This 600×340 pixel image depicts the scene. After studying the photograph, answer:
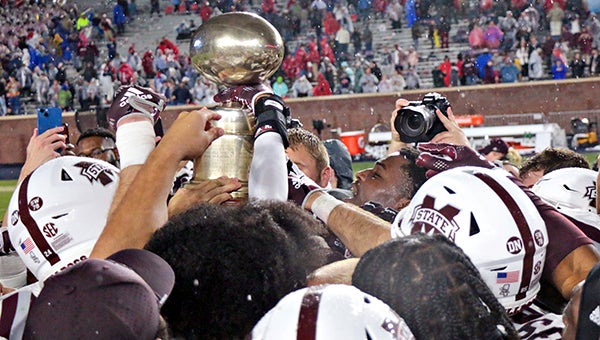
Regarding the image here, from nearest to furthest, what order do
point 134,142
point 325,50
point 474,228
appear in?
1. point 474,228
2. point 134,142
3. point 325,50

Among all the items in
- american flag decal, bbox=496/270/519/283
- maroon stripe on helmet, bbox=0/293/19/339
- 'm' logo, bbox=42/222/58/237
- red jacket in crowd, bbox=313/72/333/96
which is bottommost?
red jacket in crowd, bbox=313/72/333/96

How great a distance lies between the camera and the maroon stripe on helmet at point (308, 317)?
1.62 m

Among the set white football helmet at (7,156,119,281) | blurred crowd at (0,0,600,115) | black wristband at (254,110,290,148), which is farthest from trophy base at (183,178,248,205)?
blurred crowd at (0,0,600,115)

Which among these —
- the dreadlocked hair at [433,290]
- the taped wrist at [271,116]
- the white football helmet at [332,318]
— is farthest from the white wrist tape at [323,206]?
the white football helmet at [332,318]

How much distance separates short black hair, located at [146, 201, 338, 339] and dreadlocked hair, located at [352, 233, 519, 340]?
208 mm

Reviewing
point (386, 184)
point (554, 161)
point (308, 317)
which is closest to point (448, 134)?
point (386, 184)

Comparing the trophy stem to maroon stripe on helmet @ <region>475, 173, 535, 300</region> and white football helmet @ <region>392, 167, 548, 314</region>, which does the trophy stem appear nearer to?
white football helmet @ <region>392, 167, 548, 314</region>

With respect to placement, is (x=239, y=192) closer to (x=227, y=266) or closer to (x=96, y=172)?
(x=96, y=172)

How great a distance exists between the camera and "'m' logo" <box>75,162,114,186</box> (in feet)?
10.8

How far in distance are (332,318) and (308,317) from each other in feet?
0.15

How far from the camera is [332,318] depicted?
162cm

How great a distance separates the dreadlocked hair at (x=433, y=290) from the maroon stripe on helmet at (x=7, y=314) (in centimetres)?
122

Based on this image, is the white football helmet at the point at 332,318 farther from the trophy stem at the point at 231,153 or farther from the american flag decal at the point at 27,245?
the american flag decal at the point at 27,245

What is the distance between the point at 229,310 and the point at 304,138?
3.57 metres
